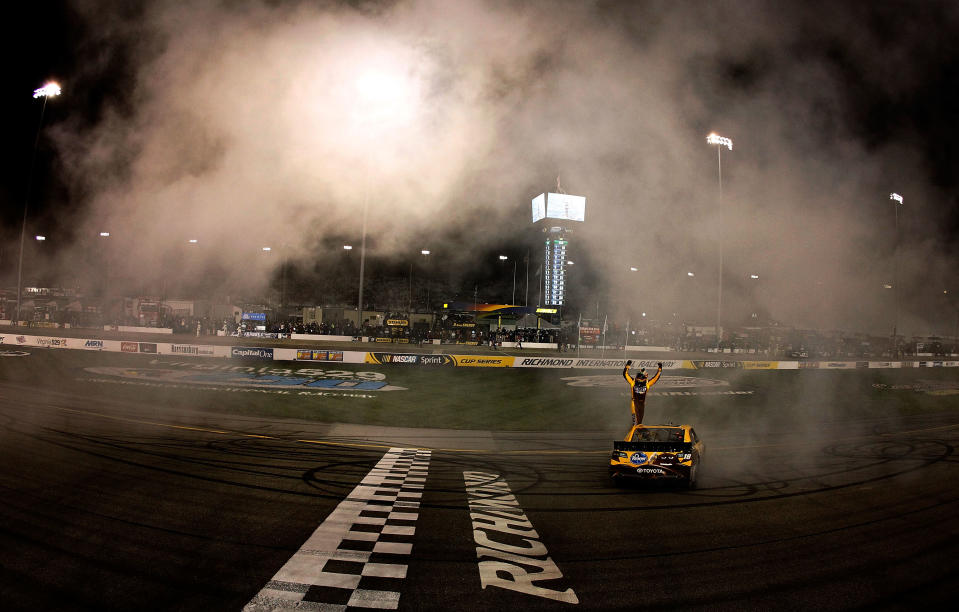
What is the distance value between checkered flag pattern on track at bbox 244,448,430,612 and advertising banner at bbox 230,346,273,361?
57.7 ft

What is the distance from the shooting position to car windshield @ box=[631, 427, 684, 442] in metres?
8.78

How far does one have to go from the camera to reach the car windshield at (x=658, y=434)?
8.78 m

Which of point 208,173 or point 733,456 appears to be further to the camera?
point 733,456

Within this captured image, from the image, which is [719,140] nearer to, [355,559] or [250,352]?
[355,559]

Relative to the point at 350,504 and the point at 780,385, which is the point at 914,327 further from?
the point at 780,385

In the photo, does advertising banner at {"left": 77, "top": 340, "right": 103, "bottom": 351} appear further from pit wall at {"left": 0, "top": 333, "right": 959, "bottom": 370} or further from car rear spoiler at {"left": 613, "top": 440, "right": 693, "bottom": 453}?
car rear spoiler at {"left": 613, "top": 440, "right": 693, "bottom": 453}

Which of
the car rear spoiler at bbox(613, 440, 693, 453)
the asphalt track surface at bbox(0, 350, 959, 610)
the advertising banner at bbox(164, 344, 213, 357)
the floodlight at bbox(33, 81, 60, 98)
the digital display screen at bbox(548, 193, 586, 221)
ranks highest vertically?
the floodlight at bbox(33, 81, 60, 98)

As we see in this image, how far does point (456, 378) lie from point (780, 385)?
497 inches

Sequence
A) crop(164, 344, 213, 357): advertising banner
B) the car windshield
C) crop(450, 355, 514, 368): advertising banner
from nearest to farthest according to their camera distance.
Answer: the car windshield
crop(164, 344, 213, 357): advertising banner
crop(450, 355, 514, 368): advertising banner

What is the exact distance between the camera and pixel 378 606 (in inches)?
141

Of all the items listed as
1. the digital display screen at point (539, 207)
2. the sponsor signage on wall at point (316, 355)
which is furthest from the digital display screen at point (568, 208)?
the sponsor signage on wall at point (316, 355)

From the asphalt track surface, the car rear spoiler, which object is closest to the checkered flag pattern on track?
the asphalt track surface

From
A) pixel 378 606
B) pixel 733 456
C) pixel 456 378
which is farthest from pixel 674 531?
pixel 456 378

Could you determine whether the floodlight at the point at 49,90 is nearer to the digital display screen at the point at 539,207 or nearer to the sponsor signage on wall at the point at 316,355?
the digital display screen at the point at 539,207
